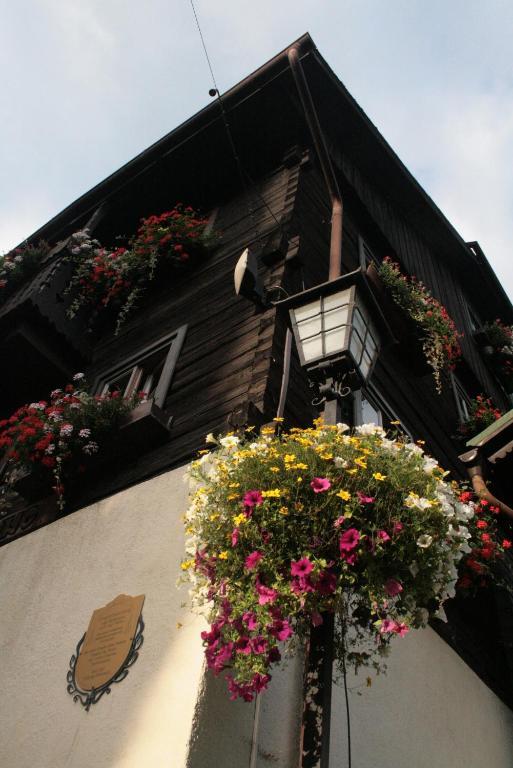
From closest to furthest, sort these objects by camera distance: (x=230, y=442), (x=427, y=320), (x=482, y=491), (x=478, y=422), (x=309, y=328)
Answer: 1. (x=230, y=442)
2. (x=309, y=328)
3. (x=482, y=491)
4. (x=427, y=320)
5. (x=478, y=422)

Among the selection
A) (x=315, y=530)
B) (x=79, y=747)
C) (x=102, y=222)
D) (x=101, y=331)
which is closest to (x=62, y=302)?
(x=101, y=331)

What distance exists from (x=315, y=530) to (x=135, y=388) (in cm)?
455

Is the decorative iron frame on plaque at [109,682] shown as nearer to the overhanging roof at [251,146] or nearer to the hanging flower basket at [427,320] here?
the hanging flower basket at [427,320]

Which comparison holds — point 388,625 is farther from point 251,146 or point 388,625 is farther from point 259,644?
point 251,146

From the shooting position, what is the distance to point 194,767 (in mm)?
2945

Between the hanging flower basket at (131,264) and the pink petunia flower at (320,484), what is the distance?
17.9 feet

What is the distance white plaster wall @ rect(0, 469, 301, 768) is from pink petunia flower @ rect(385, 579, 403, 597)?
0.98 meters

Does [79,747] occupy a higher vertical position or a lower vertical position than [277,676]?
lower

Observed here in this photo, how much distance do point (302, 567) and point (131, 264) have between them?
631 centimetres

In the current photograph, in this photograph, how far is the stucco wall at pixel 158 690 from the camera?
10.3 ft

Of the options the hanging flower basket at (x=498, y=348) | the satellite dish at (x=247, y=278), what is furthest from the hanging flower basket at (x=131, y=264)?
the hanging flower basket at (x=498, y=348)

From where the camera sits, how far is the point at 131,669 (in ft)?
11.9

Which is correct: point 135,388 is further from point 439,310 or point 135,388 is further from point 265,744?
point 265,744

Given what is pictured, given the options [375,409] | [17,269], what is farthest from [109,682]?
[17,269]
